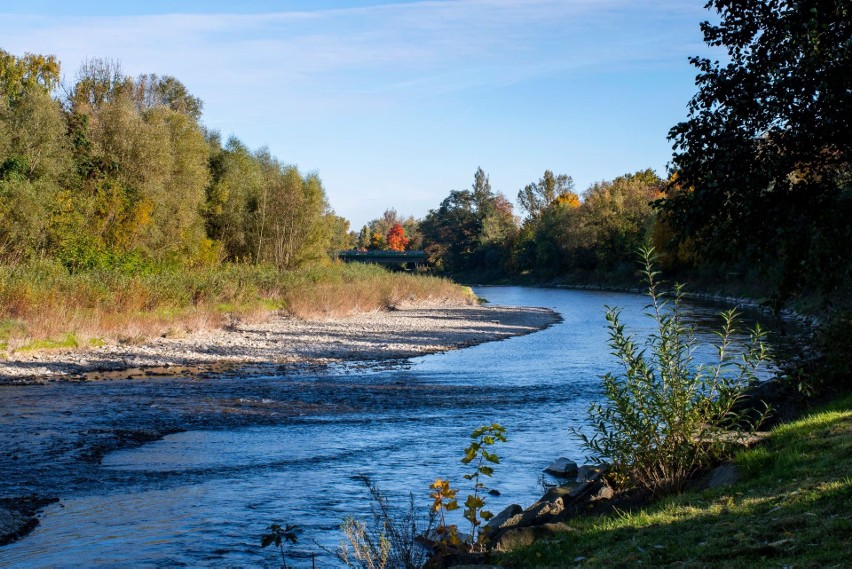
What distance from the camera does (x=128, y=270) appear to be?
36.5m

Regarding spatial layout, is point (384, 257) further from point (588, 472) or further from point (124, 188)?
point (588, 472)

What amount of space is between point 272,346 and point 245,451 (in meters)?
14.5

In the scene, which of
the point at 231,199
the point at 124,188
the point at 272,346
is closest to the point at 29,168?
the point at 124,188

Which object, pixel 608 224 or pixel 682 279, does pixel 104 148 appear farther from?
pixel 608 224

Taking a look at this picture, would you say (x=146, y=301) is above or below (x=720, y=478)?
above

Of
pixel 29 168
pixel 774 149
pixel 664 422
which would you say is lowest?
pixel 664 422

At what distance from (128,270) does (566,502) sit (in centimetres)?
3143

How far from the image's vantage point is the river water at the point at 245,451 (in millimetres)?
8602

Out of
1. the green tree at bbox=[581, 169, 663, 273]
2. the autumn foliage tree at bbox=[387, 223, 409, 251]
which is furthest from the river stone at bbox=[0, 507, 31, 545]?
the autumn foliage tree at bbox=[387, 223, 409, 251]

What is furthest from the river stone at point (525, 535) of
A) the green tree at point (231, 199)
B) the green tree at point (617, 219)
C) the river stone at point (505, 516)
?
the green tree at point (617, 219)

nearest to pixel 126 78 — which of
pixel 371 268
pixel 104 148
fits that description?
pixel 104 148

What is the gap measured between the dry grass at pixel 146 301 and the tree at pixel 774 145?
17.7m

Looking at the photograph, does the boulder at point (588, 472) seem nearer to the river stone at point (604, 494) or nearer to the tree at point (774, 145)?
the river stone at point (604, 494)

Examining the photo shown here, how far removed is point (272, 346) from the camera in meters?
27.0
